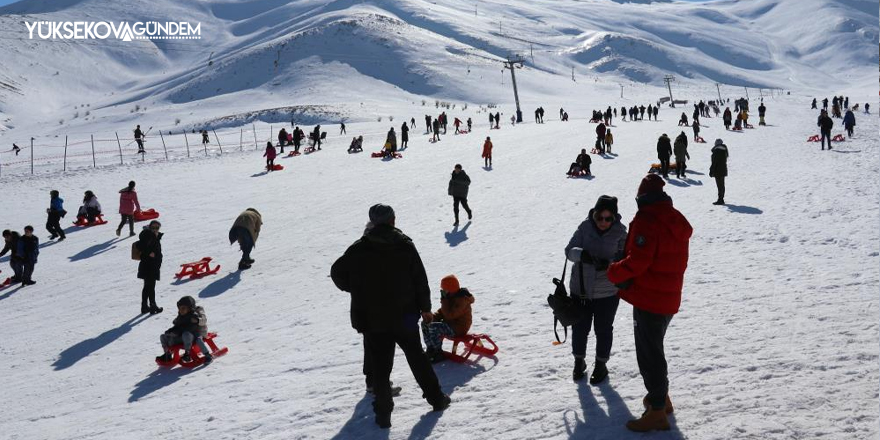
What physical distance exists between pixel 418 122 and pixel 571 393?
49163 millimetres

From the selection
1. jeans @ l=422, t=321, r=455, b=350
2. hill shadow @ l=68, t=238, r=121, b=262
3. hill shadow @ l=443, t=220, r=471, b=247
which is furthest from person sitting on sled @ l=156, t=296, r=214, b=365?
hill shadow @ l=68, t=238, r=121, b=262

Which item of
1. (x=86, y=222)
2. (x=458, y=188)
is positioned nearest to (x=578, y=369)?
(x=458, y=188)

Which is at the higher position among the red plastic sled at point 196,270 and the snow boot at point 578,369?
Answer: the snow boot at point 578,369

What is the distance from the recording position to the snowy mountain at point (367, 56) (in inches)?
3273

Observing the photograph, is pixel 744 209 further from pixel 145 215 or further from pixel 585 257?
pixel 145 215

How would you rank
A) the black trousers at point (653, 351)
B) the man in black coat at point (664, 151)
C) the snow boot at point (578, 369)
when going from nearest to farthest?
the black trousers at point (653, 351), the snow boot at point (578, 369), the man in black coat at point (664, 151)

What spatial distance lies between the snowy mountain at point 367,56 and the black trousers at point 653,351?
5717 cm

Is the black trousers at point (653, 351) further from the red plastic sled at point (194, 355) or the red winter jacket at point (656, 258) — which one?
the red plastic sled at point (194, 355)

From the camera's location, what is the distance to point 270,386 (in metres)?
6.27

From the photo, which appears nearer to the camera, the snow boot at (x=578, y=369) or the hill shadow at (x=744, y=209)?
the snow boot at (x=578, y=369)

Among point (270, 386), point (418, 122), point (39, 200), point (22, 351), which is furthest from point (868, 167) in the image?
point (418, 122)

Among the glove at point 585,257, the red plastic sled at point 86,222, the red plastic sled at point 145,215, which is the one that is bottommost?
the red plastic sled at point 86,222

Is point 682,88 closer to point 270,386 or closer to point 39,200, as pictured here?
point 39,200

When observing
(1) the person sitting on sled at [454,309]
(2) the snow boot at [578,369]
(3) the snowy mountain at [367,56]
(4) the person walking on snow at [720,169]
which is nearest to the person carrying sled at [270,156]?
(4) the person walking on snow at [720,169]
